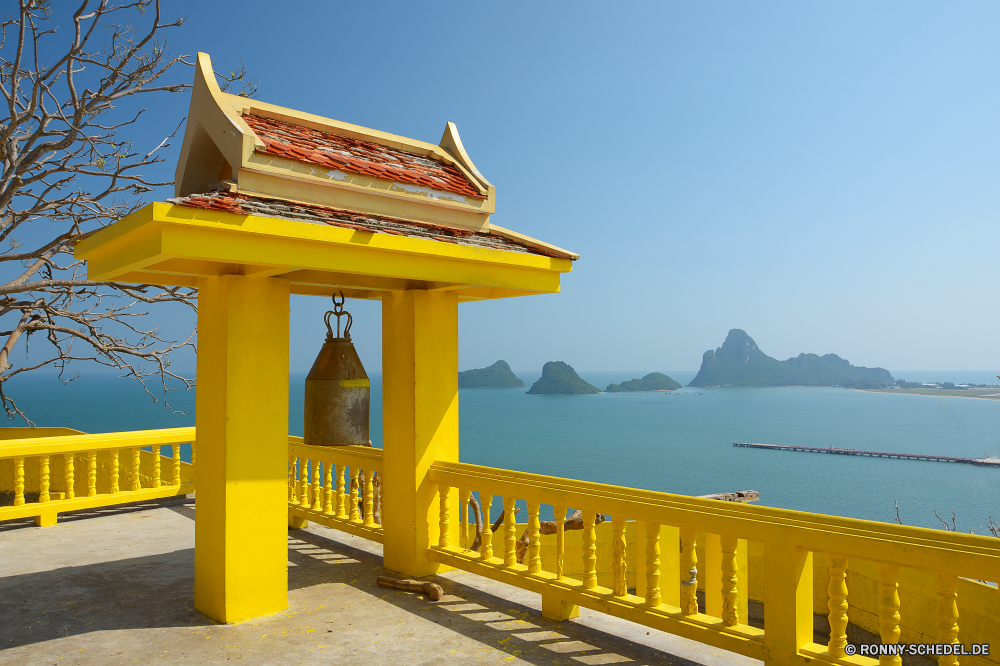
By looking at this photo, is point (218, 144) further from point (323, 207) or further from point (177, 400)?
point (177, 400)

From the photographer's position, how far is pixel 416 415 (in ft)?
19.5

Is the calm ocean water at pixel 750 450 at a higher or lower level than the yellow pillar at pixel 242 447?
lower

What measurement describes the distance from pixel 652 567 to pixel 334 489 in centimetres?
435

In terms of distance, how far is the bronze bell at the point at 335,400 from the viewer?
17.0ft

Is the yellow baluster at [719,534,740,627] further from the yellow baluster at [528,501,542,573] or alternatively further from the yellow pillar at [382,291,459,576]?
the yellow pillar at [382,291,459,576]

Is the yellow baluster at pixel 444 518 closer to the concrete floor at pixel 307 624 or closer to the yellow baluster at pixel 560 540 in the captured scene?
the concrete floor at pixel 307 624

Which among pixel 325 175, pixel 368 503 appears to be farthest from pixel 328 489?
pixel 325 175

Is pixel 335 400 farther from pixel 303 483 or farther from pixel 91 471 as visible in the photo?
pixel 91 471

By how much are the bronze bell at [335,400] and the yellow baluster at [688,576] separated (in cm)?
261

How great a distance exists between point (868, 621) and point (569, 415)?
158394mm

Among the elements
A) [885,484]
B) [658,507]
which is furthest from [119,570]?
[885,484]

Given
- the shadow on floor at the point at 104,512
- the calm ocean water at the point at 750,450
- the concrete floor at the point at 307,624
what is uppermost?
the concrete floor at the point at 307,624

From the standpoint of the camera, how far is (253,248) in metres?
4.29

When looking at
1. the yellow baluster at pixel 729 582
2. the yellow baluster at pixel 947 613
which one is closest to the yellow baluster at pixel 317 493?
the yellow baluster at pixel 729 582
